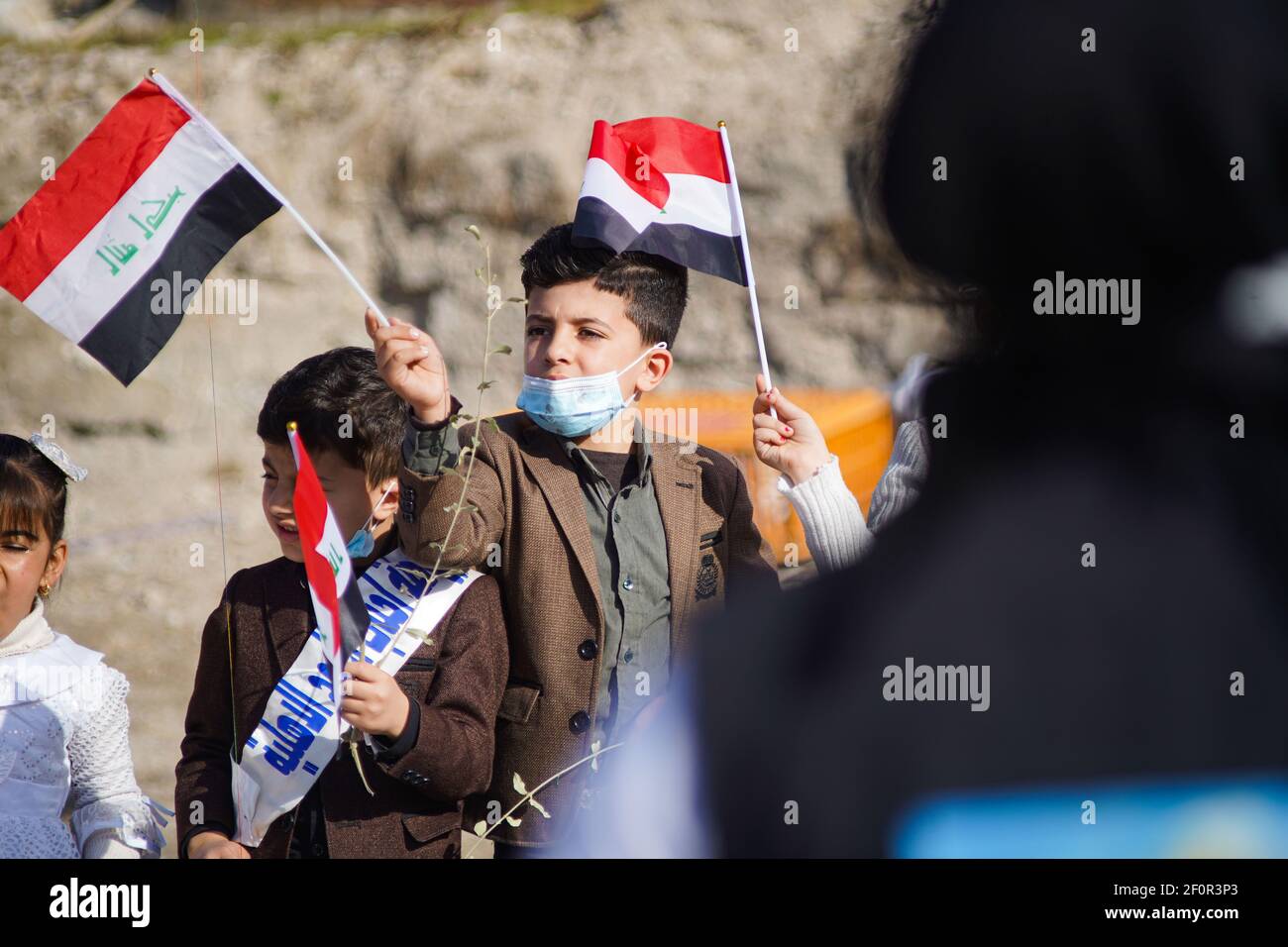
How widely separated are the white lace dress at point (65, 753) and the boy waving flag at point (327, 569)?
910 mm

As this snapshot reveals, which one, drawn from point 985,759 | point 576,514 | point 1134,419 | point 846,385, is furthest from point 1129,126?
point 846,385

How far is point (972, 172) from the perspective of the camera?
33.2 inches

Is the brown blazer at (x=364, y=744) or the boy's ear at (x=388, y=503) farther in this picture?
the boy's ear at (x=388, y=503)

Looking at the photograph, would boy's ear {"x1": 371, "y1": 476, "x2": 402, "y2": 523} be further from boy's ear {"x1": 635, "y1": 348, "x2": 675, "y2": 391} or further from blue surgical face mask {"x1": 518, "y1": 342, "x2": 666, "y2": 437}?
boy's ear {"x1": 635, "y1": 348, "x2": 675, "y2": 391}

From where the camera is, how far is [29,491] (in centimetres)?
309

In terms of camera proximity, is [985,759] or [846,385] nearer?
[985,759]

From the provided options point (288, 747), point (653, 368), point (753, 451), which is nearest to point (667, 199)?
point (653, 368)

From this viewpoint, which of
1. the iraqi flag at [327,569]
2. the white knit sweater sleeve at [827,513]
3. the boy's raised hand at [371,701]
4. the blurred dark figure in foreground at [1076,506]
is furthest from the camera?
the white knit sweater sleeve at [827,513]

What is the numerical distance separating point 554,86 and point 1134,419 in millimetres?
5476

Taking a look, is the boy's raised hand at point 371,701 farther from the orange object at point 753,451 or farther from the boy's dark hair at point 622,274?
the orange object at point 753,451

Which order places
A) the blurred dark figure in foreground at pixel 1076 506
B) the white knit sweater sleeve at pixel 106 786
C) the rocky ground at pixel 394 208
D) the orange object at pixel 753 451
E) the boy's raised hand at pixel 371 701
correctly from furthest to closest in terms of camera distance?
the rocky ground at pixel 394 208 < the orange object at pixel 753 451 < the white knit sweater sleeve at pixel 106 786 < the boy's raised hand at pixel 371 701 < the blurred dark figure in foreground at pixel 1076 506

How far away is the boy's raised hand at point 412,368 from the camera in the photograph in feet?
8.28

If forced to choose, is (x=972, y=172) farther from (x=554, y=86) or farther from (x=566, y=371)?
(x=554, y=86)

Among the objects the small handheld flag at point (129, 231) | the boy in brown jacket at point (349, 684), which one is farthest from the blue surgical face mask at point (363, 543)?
the small handheld flag at point (129, 231)
